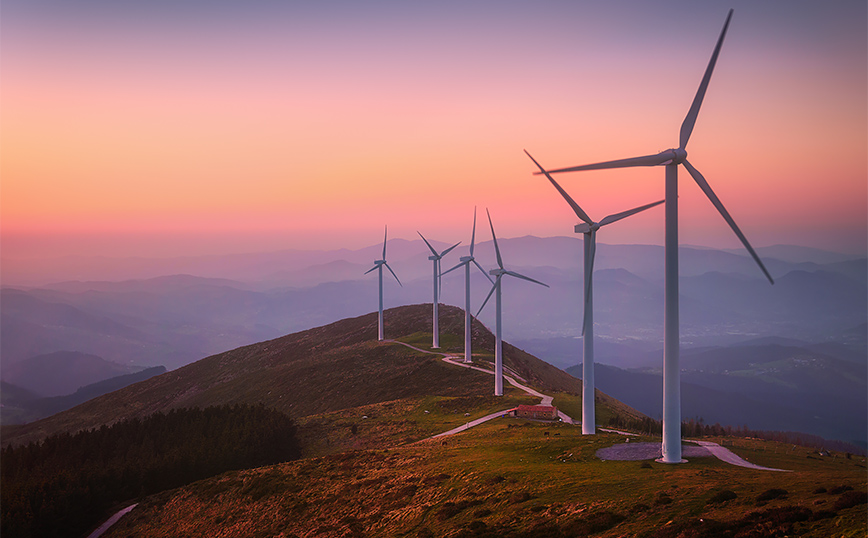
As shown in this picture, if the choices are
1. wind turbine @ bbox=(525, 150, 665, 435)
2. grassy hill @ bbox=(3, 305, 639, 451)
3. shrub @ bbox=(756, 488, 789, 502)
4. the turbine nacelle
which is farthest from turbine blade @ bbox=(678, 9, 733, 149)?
grassy hill @ bbox=(3, 305, 639, 451)

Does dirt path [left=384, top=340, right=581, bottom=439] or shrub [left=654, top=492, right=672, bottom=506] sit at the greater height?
shrub [left=654, top=492, right=672, bottom=506]

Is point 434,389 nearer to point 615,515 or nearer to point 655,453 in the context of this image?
point 655,453

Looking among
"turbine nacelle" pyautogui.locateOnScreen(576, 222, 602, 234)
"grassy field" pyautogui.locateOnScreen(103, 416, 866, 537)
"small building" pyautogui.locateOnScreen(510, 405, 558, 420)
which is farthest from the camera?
"small building" pyautogui.locateOnScreen(510, 405, 558, 420)

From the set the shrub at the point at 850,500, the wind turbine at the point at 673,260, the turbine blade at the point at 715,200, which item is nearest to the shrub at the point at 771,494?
the shrub at the point at 850,500

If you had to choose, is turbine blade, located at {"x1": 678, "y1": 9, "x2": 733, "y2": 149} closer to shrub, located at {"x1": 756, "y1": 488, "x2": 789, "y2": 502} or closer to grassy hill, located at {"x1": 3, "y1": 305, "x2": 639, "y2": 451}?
shrub, located at {"x1": 756, "y1": 488, "x2": 789, "y2": 502}

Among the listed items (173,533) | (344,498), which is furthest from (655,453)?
(173,533)

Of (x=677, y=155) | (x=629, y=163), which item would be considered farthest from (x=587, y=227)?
(x=677, y=155)
